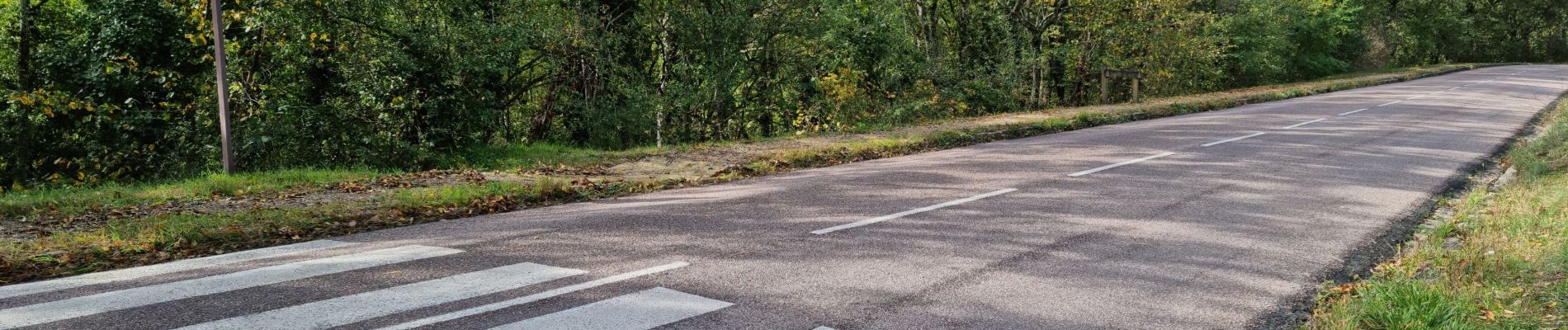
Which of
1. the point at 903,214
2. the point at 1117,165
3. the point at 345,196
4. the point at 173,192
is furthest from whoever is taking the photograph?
the point at 1117,165

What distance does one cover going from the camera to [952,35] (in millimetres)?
26812

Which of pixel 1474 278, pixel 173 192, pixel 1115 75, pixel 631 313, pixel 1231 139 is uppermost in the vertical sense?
pixel 1115 75

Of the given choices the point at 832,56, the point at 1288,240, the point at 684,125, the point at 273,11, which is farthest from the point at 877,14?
the point at 1288,240

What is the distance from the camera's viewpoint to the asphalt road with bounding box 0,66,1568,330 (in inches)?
196

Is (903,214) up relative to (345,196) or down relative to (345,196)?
down

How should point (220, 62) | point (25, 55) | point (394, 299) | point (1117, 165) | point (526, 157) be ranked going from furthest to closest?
point (25, 55), point (526, 157), point (1117, 165), point (220, 62), point (394, 299)

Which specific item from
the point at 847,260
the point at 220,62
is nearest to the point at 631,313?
the point at 847,260

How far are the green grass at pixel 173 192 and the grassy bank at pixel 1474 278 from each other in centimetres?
994

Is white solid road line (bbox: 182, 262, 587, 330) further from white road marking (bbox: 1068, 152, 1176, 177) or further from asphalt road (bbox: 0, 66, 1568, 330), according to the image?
white road marking (bbox: 1068, 152, 1176, 177)

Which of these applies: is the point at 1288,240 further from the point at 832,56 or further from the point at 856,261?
the point at 832,56

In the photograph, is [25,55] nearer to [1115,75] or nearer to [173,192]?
[173,192]

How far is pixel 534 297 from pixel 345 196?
5.44m

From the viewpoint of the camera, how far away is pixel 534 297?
5324 mm

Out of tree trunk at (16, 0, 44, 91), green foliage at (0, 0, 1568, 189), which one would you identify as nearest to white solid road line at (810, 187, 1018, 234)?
green foliage at (0, 0, 1568, 189)
